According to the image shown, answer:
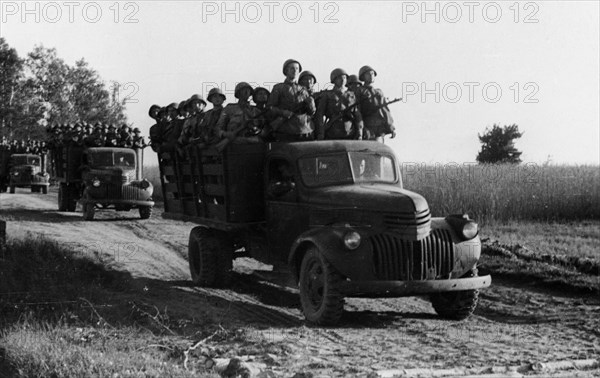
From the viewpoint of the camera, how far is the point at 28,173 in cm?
3512

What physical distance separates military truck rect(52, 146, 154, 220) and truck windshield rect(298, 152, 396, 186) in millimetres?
12644

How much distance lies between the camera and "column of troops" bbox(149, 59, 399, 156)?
1039cm

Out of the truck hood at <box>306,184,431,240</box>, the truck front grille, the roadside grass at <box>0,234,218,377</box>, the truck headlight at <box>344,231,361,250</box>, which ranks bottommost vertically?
the roadside grass at <box>0,234,218,377</box>

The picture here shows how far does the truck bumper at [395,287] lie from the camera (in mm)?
7992

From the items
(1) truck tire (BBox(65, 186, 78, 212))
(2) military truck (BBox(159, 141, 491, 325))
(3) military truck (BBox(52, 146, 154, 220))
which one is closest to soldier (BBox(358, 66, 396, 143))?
(2) military truck (BBox(159, 141, 491, 325))

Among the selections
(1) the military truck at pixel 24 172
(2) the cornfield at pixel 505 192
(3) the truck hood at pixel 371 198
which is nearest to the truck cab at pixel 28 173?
(1) the military truck at pixel 24 172

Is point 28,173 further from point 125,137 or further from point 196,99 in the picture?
point 196,99

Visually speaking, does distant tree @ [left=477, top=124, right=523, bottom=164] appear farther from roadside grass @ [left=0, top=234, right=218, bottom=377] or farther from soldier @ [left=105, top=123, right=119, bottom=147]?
roadside grass @ [left=0, top=234, right=218, bottom=377]

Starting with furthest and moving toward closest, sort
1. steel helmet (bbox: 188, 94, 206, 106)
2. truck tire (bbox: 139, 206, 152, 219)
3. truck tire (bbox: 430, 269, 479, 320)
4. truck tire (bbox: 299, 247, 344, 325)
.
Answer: truck tire (bbox: 139, 206, 152, 219)
steel helmet (bbox: 188, 94, 206, 106)
truck tire (bbox: 430, 269, 479, 320)
truck tire (bbox: 299, 247, 344, 325)

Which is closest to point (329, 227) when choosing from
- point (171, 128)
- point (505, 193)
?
point (171, 128)

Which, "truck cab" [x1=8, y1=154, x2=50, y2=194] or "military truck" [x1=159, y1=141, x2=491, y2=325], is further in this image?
"truck cab" [x1=8, y1=154, x2=50, y2=194]

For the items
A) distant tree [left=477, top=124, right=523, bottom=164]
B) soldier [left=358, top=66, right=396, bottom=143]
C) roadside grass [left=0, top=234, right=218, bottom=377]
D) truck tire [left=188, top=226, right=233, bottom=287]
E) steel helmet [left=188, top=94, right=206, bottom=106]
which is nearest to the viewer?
roadside grass [left=0, top=234, right=218, bottom=377]

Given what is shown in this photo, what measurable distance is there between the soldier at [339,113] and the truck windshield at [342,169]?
3.76ft

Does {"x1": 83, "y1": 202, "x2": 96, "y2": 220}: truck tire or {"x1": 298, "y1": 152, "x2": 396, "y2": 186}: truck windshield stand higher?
{"x1": 298, "y1": 152, "x2": 396, "y2": 186}: truck windshield
